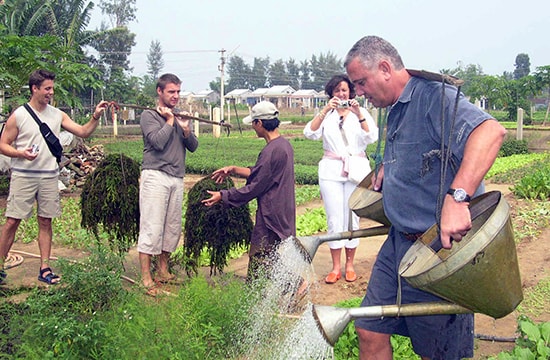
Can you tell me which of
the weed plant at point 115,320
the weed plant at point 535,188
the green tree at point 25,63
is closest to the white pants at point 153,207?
the weed plant at point 115,320

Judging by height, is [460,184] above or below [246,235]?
above

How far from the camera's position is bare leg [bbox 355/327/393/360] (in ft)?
10.2

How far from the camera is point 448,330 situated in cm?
295

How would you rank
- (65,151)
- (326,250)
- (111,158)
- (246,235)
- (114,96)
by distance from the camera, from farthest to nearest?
(114,96) → (65,151) → (326,250) → (111,158) → (246,235)

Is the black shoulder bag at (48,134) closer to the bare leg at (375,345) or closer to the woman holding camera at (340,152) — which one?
the woman holding camera at (340,152)

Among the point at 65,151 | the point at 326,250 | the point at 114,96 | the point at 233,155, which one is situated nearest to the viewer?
the point at 326,250

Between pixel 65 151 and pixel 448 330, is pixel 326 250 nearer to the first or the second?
pixel 448 330

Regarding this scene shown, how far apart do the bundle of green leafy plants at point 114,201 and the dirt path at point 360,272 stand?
0.40m

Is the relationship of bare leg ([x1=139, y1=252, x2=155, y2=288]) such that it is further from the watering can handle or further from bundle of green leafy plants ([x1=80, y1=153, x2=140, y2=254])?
the watering can handle

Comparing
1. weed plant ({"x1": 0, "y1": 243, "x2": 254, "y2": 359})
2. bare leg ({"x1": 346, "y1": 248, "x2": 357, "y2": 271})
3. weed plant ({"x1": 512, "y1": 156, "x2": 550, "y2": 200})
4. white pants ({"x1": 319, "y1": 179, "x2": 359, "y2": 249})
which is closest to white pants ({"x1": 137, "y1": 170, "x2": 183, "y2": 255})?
weed plant ({"x1": 0, "y1": 243, "x2": 254, "y2": 359})

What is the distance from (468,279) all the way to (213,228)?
3.12 metres

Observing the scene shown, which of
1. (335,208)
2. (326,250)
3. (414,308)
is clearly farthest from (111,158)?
(414,308)

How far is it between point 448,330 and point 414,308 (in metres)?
0.51

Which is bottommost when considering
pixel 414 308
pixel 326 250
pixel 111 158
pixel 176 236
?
pixel 326 250
